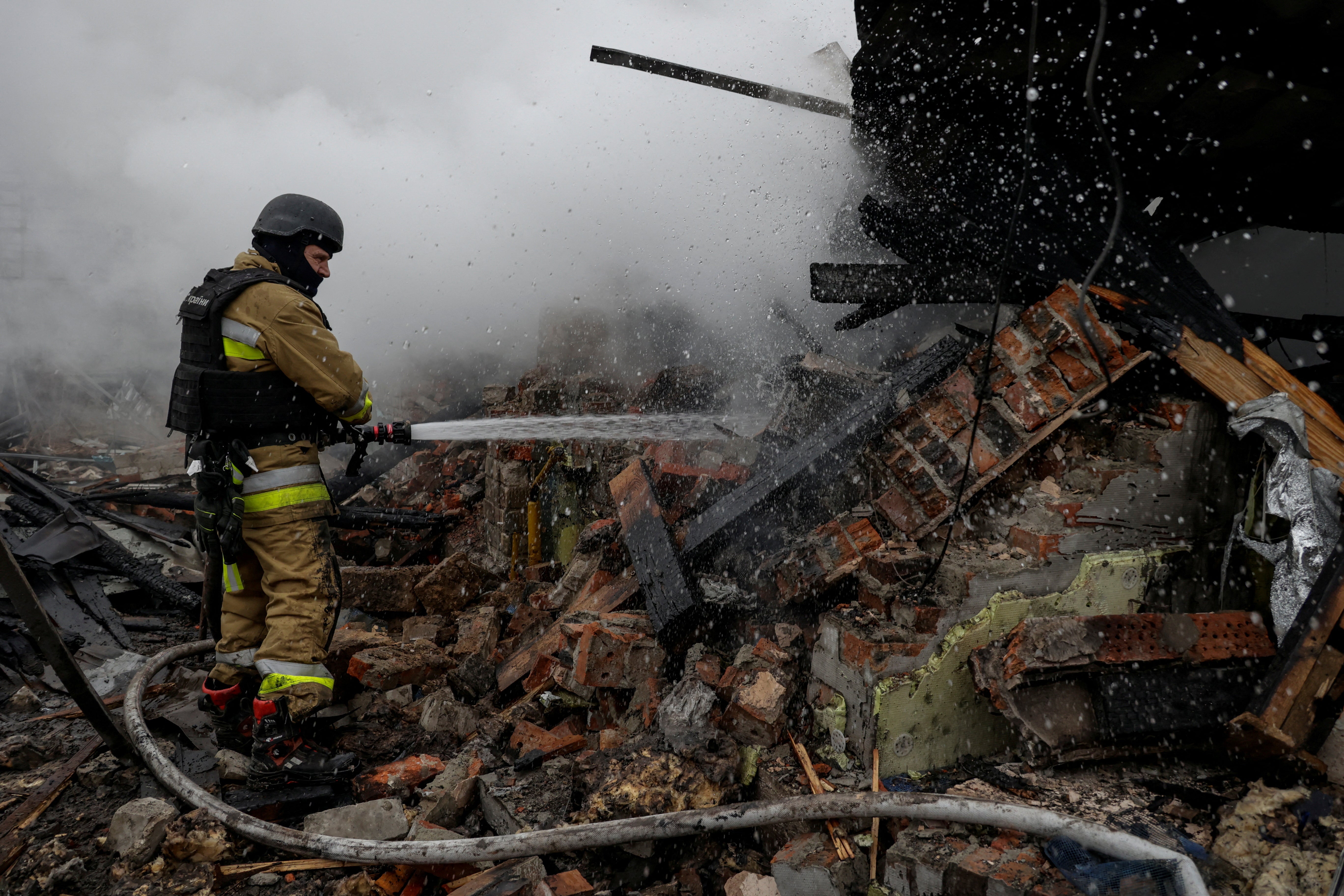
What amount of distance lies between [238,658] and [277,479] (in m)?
0.83

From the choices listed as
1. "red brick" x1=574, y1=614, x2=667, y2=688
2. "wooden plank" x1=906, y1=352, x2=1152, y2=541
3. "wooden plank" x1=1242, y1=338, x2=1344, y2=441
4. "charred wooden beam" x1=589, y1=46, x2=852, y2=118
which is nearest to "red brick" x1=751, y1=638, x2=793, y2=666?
"red brick" x1=574, y1=614, x2=667, y2=688

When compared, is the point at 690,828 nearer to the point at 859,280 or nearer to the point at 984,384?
the point at 984,384

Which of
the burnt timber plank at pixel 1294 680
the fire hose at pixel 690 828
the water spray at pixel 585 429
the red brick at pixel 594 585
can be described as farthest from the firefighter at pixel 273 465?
the burnt timber plank at pixel 1294 680

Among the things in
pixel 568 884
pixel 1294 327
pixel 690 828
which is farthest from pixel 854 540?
pixel 1294 327

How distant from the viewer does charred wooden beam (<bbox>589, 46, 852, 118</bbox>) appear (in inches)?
170

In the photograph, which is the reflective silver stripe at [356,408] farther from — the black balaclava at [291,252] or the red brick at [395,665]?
the red brick at [395,665]

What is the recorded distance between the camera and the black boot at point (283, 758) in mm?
2420

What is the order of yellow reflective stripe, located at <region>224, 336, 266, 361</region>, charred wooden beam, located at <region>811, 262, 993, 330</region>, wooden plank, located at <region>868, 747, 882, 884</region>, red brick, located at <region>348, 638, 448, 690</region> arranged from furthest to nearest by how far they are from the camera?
charred wooden beam, located at <region>811, 262, 993, 330</region> < red brick, located at <region>348, 638, 448, 690</region> < yellow reflective stripe, located at <region>224, 336, 266, 361</region> < wooden plank, located at <region>868, 747, 882, 884</region>

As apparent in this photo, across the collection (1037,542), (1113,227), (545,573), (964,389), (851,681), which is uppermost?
(1113,227)

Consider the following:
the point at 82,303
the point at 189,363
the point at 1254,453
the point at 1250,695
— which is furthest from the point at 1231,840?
the point at 82,303

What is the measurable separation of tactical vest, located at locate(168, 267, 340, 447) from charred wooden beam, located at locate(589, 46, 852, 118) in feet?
9.03

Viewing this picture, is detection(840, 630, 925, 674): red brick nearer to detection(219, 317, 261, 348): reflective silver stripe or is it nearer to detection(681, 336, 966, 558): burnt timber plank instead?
detection(681, 336, 966, 558): burnt timber plank

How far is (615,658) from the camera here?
2850 mm

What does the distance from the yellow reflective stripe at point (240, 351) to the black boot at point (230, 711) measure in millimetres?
1372
